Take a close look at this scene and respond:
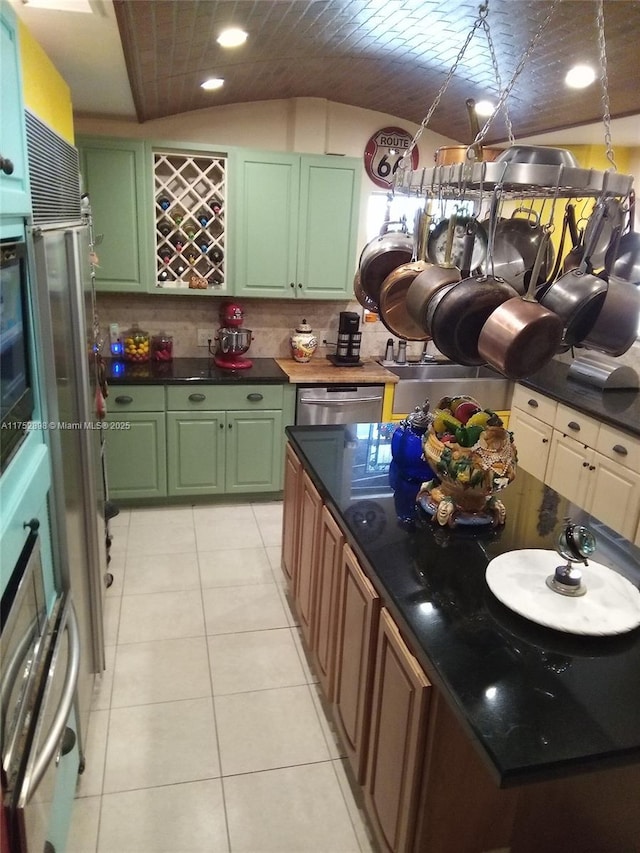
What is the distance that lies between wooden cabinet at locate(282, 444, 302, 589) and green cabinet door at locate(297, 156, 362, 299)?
1.61 metres

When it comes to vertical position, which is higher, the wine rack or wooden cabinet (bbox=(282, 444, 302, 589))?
the wine rack

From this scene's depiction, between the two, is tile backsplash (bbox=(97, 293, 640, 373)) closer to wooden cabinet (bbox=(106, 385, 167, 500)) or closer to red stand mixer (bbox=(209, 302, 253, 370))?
Answer: red stand mixer (bbox=(209, 302, 253, 370))

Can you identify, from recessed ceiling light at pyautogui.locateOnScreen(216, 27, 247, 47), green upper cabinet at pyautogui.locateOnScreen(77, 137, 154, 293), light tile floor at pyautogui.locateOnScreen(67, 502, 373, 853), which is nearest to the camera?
light tile floor at pyautogui.locateOnScreen(67, 502, 373, 853)

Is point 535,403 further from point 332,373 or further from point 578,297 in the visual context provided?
point 578,297

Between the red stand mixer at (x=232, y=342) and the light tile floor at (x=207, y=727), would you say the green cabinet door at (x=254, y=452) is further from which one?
the light tile floor at (x=207, y=727)

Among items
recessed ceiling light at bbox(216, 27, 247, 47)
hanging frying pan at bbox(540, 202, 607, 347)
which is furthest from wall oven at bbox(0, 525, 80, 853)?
recessed ceiling light at bbox(216, 27, 247, 47)

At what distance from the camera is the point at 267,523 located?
379cm

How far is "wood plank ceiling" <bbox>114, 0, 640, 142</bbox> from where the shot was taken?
6.73 ft

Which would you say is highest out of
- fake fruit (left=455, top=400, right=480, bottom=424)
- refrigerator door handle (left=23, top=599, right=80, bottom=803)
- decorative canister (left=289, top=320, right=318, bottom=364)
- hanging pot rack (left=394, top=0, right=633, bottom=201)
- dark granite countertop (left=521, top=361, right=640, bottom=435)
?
hanging pot rack (left=394, top=0, right=633, bottom=201)

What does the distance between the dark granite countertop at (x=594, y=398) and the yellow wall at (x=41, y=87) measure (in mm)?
2270

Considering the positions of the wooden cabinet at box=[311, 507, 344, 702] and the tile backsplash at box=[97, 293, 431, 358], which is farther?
the tile backsplash at box=[97, 293, 431, 358]

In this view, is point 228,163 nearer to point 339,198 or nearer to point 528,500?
point 339,198

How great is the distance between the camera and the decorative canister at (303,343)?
4.16 metres

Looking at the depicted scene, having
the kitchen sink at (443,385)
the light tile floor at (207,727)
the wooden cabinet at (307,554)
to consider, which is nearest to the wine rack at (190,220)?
the kitchen sink at (443,385)
